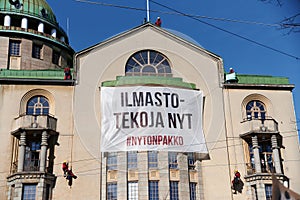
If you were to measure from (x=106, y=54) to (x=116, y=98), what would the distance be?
456 centimetres

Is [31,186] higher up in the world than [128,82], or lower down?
lower down

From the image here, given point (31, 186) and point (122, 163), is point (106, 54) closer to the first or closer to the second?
point (122, 163)

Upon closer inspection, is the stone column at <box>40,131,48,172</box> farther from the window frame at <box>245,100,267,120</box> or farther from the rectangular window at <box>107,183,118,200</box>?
the window frame at <box>245,100,267,120</box>

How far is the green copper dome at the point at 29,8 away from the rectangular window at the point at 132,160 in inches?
871

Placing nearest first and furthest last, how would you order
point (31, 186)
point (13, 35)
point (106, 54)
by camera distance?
point (31, 186) < point (106, 54) < point (13, 35)

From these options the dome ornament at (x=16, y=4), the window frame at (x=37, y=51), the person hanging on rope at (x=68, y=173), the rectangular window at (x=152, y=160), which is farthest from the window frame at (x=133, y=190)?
the dome ornament at (x=16, y=4)

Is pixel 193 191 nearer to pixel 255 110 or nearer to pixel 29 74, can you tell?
pixel 255 110

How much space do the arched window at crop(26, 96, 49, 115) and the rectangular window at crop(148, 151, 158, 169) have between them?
29.8 ft

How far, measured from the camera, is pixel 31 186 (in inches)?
1238

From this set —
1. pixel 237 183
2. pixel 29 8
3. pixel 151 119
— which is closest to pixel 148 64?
pixel 151 119

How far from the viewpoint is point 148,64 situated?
37125 mm

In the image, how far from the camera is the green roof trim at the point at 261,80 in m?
37.8

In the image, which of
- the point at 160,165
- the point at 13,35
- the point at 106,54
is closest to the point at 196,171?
the point at 160,165

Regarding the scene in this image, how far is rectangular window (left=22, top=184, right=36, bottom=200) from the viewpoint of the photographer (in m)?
31.1
